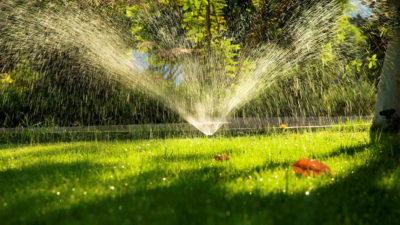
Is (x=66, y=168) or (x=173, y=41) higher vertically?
(x=173, y=41)

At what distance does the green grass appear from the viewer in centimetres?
175

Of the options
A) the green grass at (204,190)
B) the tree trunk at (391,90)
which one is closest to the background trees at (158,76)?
the tree trunk at (391,90)

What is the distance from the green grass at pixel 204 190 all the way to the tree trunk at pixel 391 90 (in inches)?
67.5

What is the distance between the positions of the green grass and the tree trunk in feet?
5.63

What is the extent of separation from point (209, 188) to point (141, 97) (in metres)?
6.08

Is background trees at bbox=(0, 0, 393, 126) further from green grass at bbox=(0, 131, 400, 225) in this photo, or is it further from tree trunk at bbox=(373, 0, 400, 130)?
green grass at bbox=(0, 131, 400, 225)

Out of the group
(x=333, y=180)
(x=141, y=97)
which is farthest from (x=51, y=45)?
(x=333, y=180)

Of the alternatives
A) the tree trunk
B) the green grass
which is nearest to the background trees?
the tree trunk

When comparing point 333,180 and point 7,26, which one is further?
point 7,26

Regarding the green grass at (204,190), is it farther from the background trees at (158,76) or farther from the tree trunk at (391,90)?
the background trees at (158,76)

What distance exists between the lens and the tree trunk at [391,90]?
16.1 ft

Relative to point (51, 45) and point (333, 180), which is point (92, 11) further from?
point (333, 180)

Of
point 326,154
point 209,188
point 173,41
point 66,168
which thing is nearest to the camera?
point 209,188

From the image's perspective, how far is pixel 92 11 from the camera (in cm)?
802
